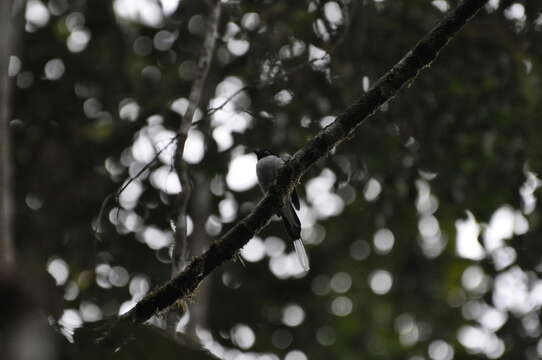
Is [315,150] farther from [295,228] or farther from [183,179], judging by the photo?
[295,228]

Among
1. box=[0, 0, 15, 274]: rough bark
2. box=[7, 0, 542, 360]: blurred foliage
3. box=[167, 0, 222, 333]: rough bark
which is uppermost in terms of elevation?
box=[0, 0, 15, 274]: rough bark

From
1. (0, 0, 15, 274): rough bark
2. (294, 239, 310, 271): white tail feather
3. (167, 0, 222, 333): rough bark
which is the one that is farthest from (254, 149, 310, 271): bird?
(0, 0, 15, 274): rough bark

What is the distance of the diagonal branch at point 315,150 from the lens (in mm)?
3312

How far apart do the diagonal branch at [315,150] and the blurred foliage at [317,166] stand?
0.87 m

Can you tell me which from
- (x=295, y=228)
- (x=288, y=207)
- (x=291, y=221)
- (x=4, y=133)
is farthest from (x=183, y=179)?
(x=4, y=133)

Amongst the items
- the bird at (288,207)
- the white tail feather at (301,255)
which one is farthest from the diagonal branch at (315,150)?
the white tail feather at (301,255)

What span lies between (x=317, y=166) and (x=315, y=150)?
2.13 metres

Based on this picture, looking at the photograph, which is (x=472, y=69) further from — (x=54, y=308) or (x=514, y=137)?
(x=54, y=308)

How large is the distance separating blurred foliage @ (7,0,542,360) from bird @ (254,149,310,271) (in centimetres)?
42

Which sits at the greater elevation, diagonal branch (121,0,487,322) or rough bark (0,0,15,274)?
rough bark (0,0,15,274)

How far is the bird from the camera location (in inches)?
193

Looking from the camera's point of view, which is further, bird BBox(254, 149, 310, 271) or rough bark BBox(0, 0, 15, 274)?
bird BBox(254, 149, 310, 271)

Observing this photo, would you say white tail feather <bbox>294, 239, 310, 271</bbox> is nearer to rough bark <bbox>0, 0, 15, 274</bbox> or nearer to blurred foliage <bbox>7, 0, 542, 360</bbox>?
blurred foliage <bbox>7, 0, 542, 360</bbox>

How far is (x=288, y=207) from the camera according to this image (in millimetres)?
4824
